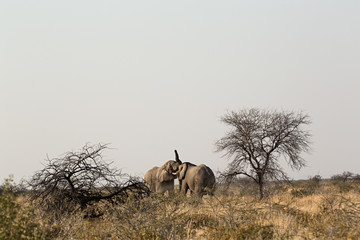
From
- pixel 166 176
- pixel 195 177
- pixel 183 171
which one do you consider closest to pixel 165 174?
pixel 166 176

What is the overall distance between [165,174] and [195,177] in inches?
107

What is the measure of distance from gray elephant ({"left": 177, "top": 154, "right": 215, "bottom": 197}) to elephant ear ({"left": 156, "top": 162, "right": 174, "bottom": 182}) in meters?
0.94

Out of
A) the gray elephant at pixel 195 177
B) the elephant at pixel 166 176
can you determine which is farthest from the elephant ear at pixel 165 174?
the gray elephant at pixel 195 177

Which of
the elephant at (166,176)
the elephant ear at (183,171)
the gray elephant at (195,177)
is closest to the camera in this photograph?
the gray elephant at (195,177)

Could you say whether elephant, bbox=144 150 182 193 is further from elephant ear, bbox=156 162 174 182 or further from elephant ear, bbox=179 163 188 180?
elephant ear, bbox=179 163 188 180

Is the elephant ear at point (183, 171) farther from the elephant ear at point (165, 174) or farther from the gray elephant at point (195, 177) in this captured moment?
the elephant ear at point (165, 174)

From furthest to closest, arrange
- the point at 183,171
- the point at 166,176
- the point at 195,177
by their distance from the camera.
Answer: the point at 166,176 → the point at 183,171 → the point at 195,177

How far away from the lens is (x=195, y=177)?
22672mm

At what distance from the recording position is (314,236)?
8875 mm

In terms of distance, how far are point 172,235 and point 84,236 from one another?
177 centimetres

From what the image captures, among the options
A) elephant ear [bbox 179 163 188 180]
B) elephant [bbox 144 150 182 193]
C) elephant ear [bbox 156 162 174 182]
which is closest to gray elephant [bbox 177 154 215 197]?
elephant ear [bbox 179 163 188 180]

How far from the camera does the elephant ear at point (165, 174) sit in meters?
24.8

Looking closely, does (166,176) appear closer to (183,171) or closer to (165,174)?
(165,174)

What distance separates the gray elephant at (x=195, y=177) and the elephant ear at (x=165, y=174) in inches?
36.9
